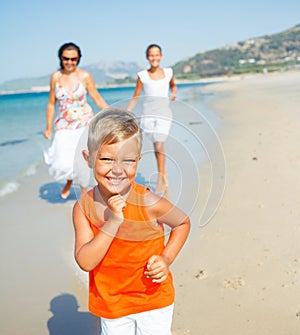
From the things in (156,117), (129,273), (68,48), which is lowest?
(129,273)

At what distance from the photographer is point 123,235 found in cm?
152

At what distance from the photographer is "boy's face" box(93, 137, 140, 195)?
1.43 metres

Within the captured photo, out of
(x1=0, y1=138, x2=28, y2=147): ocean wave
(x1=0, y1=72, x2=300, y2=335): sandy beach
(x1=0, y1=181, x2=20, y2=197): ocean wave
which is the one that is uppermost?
(x1=0, y1=72, x2=300, y2=335): sandy beach

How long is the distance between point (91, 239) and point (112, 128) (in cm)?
42

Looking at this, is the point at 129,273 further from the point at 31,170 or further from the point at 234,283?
the point at 31,170

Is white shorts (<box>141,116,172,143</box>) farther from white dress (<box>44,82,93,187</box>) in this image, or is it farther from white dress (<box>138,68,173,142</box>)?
white dress (<box>44,82,93,187</box>)

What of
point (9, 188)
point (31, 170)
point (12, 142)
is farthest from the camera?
point (12, 142)

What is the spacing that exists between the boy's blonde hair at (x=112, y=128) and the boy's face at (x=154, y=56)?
3686 millimetres

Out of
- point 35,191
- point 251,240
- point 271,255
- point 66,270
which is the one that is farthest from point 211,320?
point 35,191

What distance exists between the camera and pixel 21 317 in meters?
2.66

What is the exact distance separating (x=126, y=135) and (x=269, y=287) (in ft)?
5.31

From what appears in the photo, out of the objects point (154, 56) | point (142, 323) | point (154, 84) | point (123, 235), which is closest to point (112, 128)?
point (123, 235)

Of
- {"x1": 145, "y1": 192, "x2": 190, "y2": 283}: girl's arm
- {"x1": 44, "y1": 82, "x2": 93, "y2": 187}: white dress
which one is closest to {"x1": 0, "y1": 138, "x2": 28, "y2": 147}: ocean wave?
{"x1": 44, "y1": 82, "x2": 93, "y2": 187}: white dress

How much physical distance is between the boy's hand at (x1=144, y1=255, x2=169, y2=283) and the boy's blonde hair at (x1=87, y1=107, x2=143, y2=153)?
15.5 inches
